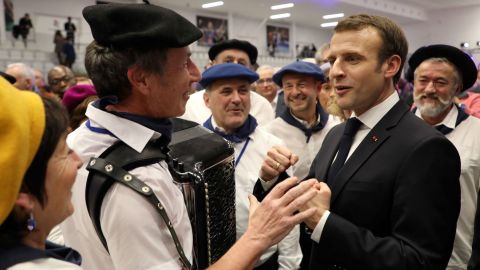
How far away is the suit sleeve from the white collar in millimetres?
783

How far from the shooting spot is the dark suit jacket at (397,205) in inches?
61.8

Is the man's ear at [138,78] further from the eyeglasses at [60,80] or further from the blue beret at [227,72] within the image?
the eyeglasses at [60,80]

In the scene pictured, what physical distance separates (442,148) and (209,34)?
61.2 ft

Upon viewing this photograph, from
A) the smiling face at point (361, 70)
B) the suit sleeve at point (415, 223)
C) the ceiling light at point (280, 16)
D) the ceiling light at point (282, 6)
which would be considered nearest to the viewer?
the suit sleeve at point (415, 223)

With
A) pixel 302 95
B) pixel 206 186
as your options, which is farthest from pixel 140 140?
pixel 302 95

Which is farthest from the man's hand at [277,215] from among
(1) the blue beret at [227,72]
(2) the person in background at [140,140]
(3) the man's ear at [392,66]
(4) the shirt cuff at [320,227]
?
(1) the blue beret at [227,72]

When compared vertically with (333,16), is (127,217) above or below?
above

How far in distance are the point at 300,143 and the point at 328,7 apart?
56.3 feet

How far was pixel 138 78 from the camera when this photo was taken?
138 cm

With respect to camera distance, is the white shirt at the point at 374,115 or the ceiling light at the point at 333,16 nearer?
the white shirt at the point at 374,115

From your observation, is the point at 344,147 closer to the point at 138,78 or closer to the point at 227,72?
the point at 138,78

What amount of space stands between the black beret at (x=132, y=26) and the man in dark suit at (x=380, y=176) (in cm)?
86

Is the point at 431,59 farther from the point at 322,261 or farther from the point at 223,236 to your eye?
the point at 223,236

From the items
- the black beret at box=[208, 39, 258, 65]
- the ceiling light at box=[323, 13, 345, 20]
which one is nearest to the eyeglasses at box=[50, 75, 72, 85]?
the black beret at box=[208, 39, 258, 65]
